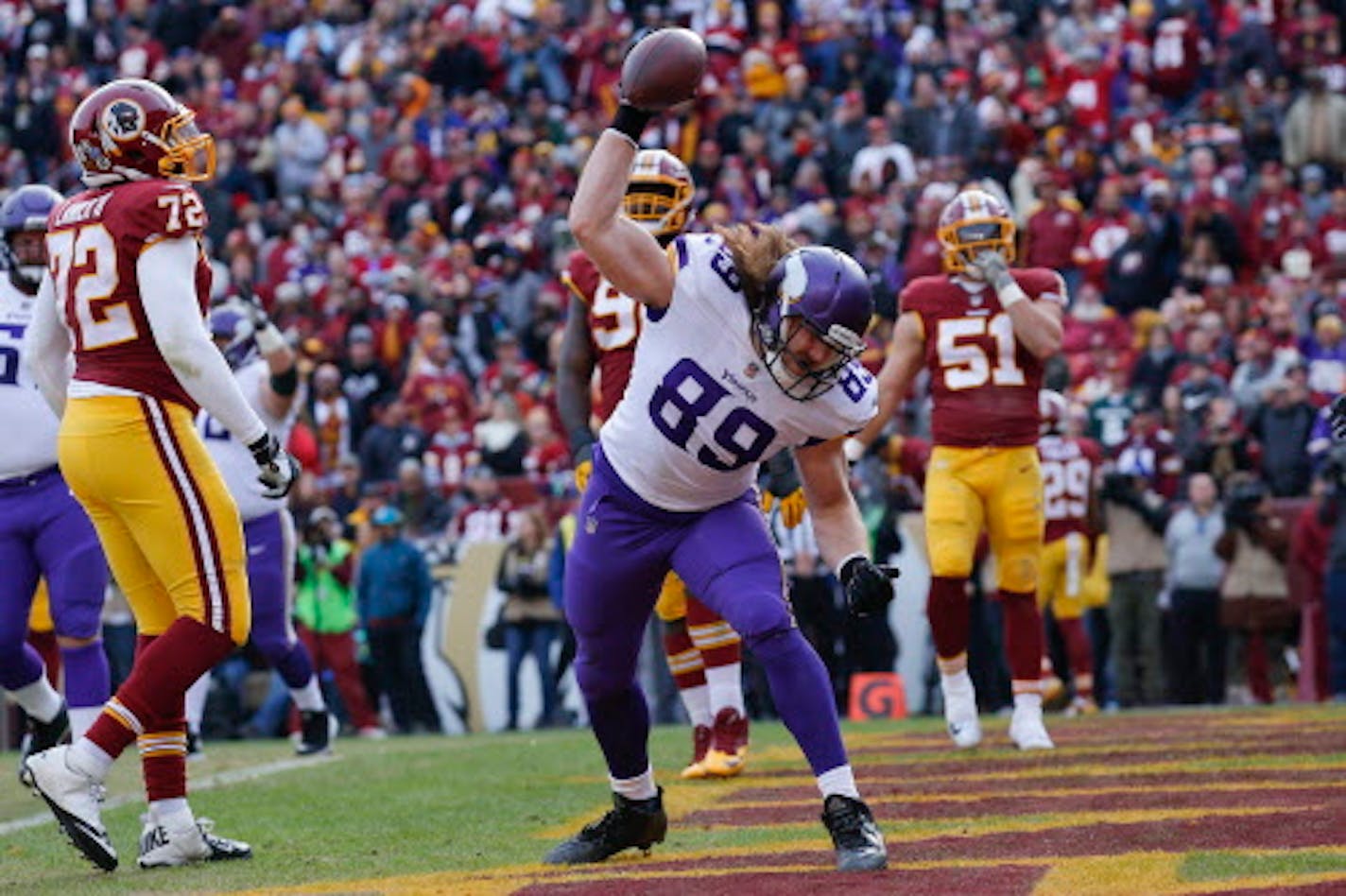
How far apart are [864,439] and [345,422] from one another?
323 inches

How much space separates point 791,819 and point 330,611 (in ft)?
26.5

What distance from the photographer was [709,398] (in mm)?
5641

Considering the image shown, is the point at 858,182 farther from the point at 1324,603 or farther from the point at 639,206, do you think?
the point at 639,206

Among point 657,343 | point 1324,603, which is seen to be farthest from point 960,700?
point 1324,603

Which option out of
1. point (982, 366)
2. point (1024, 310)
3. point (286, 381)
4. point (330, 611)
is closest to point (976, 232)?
point (1024, 310)

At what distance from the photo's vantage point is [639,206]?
8.25 metres

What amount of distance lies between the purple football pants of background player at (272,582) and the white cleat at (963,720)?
9.08 feet

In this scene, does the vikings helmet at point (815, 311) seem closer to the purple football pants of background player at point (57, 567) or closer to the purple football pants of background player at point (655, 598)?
the purple football pants of background player at point (655, 598)

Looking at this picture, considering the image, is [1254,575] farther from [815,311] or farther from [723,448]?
[815,311]

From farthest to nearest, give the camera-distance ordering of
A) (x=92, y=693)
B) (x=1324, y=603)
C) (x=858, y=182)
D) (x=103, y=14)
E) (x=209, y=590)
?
(x=103, y=14) < (x=858, y=182) < (x=1324, y=603) < (x=92, y=693) < (x=209, y=590)

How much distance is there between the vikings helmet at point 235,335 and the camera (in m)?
10.0

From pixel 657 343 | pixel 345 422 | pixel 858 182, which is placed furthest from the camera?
pixel 858 182

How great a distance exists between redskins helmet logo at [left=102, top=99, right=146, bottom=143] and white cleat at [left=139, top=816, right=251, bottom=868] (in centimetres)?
181

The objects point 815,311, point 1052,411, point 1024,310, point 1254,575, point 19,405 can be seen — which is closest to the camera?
point 815,311
